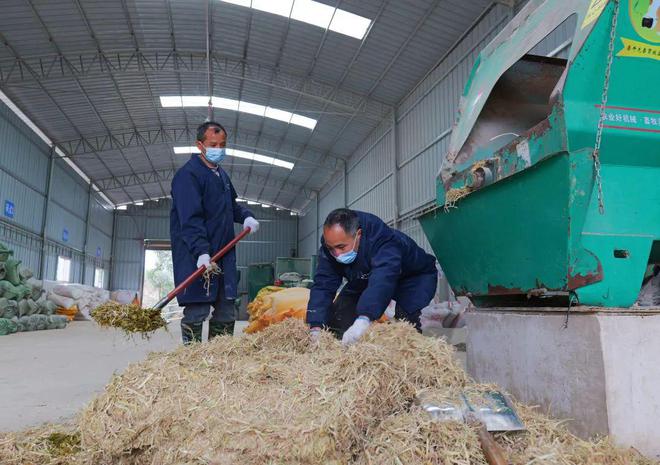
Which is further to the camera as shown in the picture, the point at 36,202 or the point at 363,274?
the point at 36,202

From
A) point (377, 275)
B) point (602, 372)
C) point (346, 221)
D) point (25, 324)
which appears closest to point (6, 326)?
point (25, 324)

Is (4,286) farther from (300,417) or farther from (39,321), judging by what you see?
(300,417)

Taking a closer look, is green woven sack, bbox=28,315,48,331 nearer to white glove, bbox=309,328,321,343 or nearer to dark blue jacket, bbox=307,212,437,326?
dark blue jacket, bbox=307,212,437,326

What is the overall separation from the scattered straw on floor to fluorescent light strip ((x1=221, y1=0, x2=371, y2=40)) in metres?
8.86

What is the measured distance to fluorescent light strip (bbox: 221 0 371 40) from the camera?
10336 millimetres

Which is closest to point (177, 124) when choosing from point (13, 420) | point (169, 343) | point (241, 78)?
point (241, 78)

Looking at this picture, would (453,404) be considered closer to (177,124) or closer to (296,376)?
(296,376)

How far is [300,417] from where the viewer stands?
1552mm

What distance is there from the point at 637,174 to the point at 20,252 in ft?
55.4

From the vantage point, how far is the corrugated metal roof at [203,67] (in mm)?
10594

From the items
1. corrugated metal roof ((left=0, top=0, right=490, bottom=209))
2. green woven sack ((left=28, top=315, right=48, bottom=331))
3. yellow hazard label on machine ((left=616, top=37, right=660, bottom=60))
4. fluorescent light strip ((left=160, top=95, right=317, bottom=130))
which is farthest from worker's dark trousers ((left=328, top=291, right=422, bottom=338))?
fluorescent light strip ((left=160, top=95, right=317, bottom=130))

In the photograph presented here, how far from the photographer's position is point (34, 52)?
11945 millimetres

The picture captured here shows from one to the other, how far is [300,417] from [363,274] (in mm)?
1694

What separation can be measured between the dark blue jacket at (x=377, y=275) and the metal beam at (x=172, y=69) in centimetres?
1062
